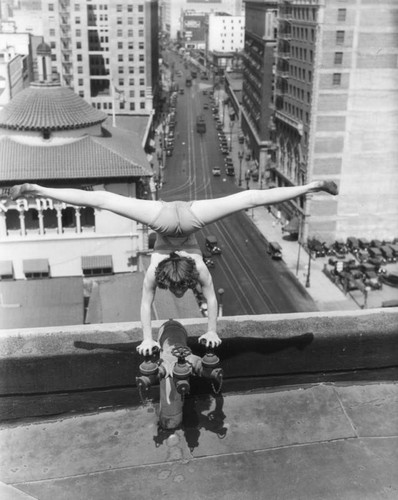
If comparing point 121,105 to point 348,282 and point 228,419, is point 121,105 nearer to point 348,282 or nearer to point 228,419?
point 348,282

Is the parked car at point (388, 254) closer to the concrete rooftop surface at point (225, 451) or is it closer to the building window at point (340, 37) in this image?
the building window at point (340, 37)

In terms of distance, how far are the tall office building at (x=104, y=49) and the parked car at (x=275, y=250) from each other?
80777 mm

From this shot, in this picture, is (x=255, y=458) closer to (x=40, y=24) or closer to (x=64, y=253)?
(x=64, y=253)

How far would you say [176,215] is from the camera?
11.0m

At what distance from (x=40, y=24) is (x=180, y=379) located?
588ft

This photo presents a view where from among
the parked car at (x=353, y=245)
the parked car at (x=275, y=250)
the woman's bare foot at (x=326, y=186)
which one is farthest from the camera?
the parked car at (x=353, y=245)

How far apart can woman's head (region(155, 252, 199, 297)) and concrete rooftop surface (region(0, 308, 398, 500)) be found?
3.23 metres

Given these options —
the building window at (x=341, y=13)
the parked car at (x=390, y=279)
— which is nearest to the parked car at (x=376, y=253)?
the parked car at (x=390, y=279)

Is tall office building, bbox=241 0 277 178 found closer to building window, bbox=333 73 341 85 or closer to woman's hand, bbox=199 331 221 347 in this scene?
building window, bbox=333 73 341 85

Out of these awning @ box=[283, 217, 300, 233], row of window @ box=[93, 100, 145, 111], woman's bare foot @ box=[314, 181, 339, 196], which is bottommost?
awning @ box=[283, 217, 300, 233]

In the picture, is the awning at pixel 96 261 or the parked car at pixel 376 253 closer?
the awning at pixel 96 261

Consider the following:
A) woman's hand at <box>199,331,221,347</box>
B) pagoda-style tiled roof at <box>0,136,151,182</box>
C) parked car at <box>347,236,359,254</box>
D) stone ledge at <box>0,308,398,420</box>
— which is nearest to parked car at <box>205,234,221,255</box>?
parked car at <box>347,236,359,254</box>

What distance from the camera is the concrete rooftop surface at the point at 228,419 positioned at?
36.9ft

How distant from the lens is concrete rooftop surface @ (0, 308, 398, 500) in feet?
36.9
